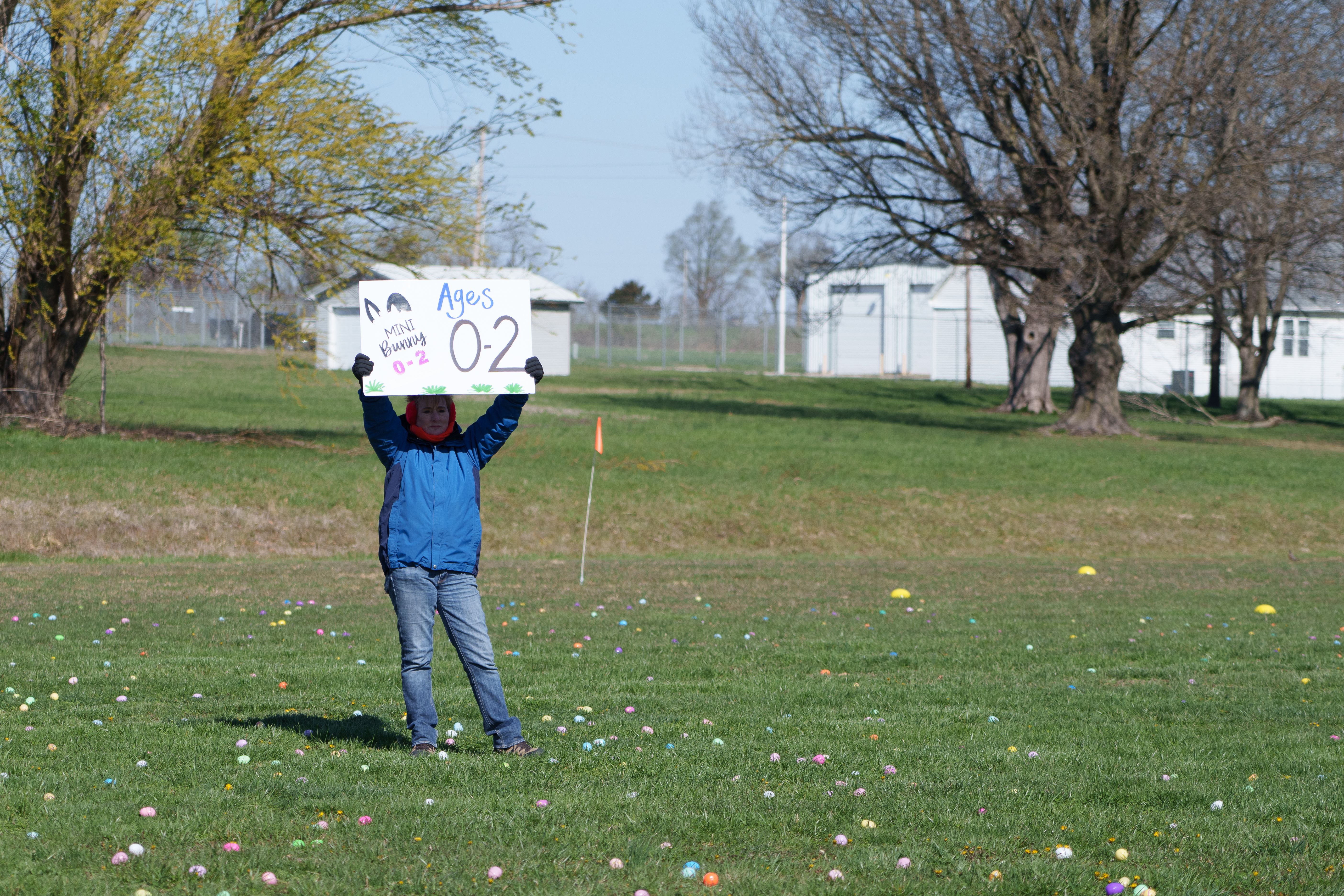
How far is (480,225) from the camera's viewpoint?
20297 mm

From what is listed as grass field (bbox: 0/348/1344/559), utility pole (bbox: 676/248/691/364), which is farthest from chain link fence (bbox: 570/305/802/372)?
grass field (bbox: 0/348/1344/559)

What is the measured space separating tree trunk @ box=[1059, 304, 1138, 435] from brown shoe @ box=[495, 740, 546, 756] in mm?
25572

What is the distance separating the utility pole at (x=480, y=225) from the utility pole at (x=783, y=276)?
1035 cm

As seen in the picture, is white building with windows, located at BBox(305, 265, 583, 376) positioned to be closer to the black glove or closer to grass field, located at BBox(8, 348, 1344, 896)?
grass field, located at BBox(8, 348, 1344, 896)

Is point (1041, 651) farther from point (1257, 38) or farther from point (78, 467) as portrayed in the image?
point (1257, 38)

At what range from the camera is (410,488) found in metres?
5.90

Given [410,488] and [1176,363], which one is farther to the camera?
[1176,363]

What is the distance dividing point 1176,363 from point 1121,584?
149ft

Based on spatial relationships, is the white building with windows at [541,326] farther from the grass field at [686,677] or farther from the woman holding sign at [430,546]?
the woman holding sign at [430,546]

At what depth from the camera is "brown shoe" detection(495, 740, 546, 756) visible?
19.8 feet

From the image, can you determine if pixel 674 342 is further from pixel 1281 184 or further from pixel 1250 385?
pixel 1281 184

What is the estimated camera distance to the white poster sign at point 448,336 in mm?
5996

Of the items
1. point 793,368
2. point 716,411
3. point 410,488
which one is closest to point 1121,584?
point 410,488

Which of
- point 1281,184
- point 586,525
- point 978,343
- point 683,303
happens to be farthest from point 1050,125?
point 683,303
